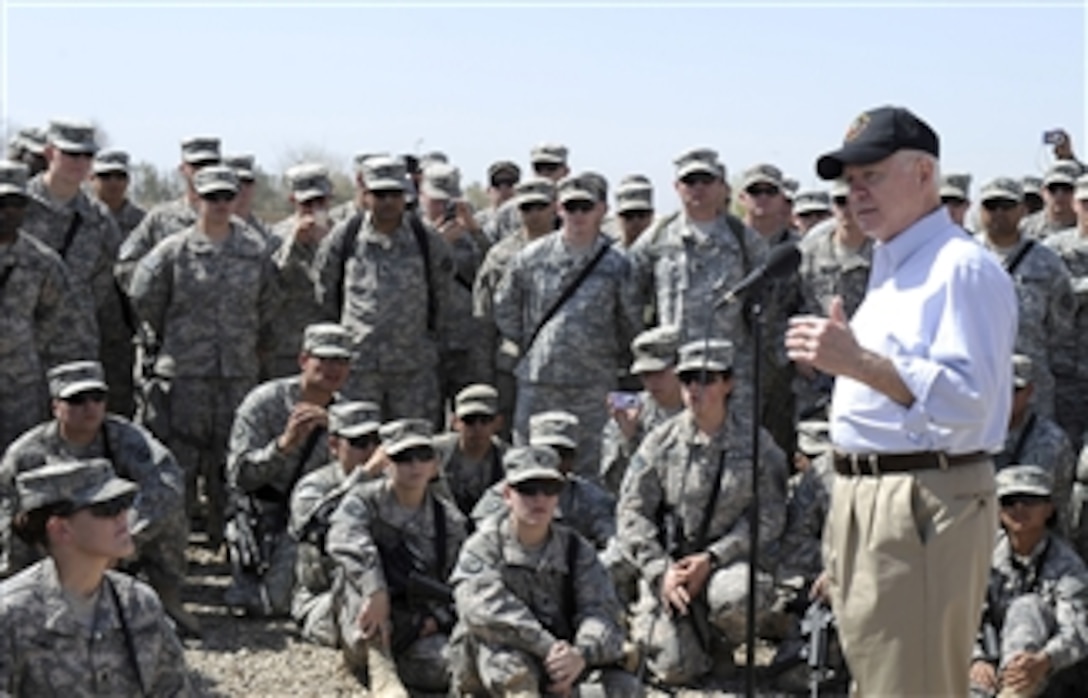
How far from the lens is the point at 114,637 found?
236 inches

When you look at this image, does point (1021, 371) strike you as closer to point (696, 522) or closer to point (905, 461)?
point (696, 522)

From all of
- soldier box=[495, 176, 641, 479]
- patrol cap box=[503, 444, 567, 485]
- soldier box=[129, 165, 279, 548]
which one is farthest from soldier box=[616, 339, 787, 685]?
soldier box=[129, 165, 279, 548]

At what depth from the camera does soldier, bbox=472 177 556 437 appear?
10930 mm

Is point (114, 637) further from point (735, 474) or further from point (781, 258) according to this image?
point (735, 474)

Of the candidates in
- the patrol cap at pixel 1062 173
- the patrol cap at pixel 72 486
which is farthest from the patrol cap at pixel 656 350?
the patrol cap at pixel 72 486

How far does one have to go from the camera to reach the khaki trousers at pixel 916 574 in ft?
14.9

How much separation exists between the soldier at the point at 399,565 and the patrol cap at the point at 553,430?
21.8 inches

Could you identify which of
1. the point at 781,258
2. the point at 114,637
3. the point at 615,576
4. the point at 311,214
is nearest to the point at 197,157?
the point at 311,214

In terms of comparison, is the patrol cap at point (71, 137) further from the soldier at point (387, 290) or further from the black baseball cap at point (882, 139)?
the black baseball cap at point (882, 139)

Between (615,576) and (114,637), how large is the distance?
3.39 metres

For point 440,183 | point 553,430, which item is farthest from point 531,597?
point 440,183

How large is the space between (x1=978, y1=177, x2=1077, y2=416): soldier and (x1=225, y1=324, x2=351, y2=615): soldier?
3433mm

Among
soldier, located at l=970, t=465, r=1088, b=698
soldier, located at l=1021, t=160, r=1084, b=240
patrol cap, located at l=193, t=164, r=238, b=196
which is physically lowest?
soldier, located at l=970, t=465, r=1088, b=698

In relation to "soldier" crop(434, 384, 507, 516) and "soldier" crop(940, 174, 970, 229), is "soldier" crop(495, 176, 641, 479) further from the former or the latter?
"soldier" crop(940, 174, 970, 229)
